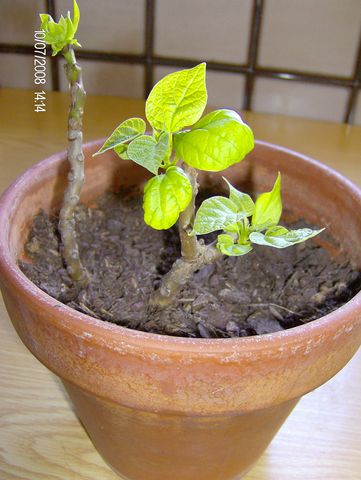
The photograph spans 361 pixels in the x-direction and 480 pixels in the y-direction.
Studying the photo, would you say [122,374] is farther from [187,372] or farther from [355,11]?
[355,11]

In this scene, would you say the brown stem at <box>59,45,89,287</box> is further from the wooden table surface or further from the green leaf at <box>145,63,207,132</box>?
the wooden table surface

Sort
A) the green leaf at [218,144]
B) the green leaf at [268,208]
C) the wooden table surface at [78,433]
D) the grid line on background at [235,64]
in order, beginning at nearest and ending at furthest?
the green leaf at [218,144]
the green leaf at [268,208]
the wooden table surface at [78,433]
the grid line on background at [235,64]

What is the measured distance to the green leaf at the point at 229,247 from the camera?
0.43 m

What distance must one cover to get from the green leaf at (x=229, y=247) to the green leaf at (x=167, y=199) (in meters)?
0.07

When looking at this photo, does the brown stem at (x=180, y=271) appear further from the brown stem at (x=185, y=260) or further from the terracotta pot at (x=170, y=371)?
the terracotta pot at (x=170, y=371)

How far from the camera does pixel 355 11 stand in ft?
3.25

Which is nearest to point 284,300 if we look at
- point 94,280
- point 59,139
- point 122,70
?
point 94,280

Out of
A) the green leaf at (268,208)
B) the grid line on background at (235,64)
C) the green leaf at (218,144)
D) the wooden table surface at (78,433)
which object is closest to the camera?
the green leaf at (218,144)

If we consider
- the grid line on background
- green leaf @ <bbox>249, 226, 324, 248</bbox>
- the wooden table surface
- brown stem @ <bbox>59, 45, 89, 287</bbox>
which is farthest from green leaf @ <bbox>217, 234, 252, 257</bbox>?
the grid line on background

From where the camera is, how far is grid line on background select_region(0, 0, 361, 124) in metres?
1.05

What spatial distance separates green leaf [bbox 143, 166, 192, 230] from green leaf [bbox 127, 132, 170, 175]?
1cm

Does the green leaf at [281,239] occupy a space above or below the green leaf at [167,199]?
below
